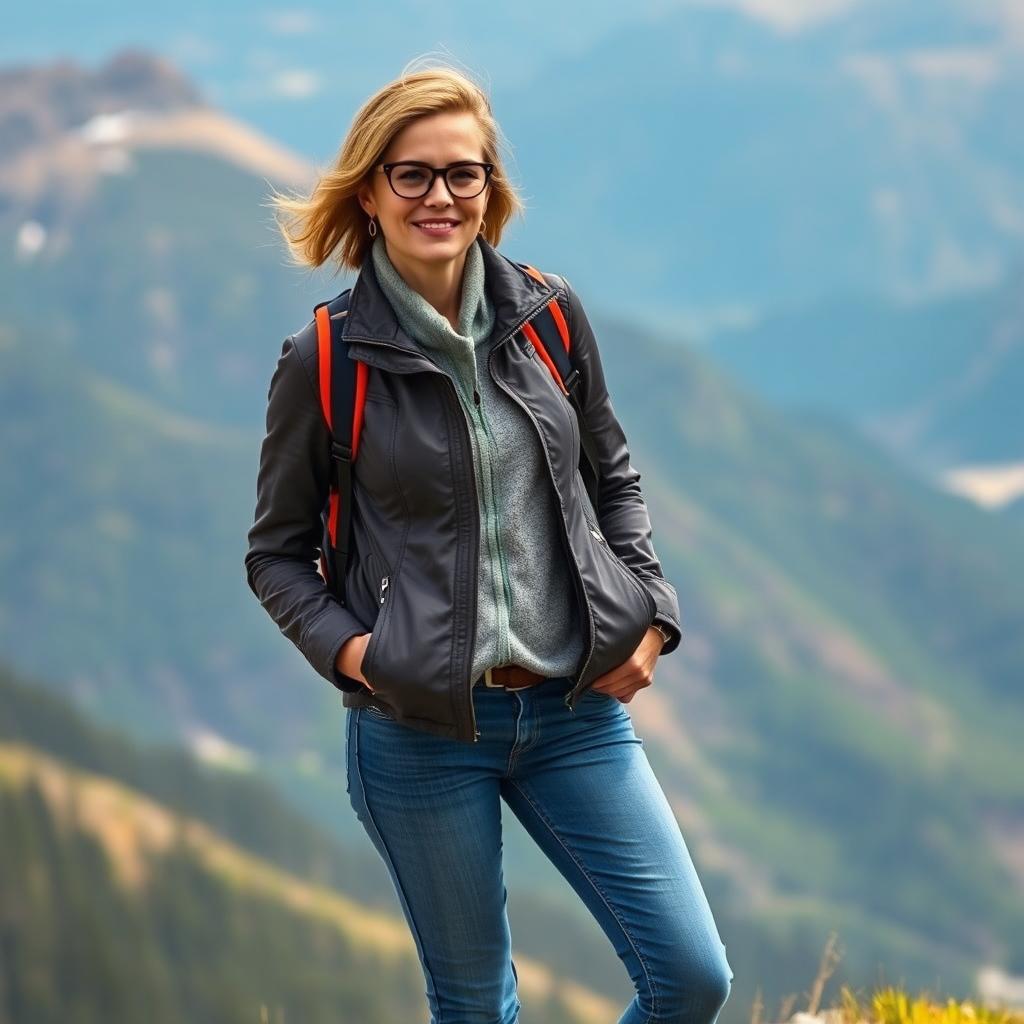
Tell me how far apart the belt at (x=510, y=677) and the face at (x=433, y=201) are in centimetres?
108

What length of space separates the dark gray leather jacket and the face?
0.16 meters

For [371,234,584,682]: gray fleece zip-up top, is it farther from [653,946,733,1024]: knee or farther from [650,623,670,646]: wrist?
[653,946,733,1024]: knee

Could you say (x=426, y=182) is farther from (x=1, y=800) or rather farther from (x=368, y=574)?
(x=1, y=800)

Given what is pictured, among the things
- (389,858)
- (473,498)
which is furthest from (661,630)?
(389,858)

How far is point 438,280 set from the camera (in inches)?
175

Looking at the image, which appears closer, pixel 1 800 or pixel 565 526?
pixel 565 526

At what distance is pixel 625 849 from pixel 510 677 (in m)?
0.53


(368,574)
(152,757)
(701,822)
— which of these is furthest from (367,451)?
(701,822)

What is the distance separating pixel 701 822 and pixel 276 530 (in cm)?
19651

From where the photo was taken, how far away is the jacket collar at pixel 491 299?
4.32 m

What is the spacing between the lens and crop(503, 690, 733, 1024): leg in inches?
168

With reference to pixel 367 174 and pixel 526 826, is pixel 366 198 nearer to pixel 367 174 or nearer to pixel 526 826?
pixel 367 174

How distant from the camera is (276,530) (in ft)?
15.1

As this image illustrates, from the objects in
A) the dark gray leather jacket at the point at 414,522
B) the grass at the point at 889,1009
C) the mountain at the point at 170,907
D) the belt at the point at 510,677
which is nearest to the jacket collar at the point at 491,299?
Result: the dark gray leather jacket at the point at 414,522
